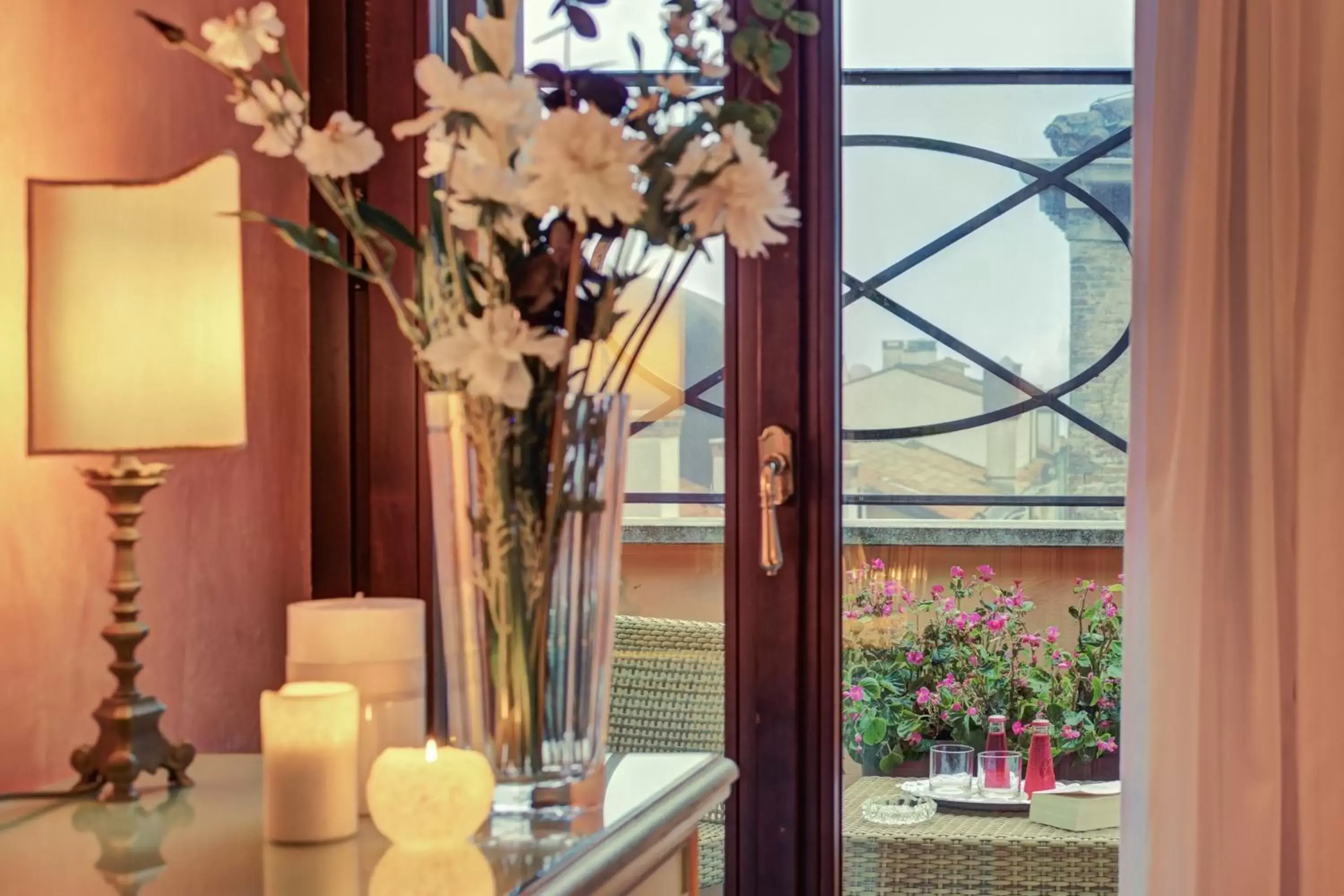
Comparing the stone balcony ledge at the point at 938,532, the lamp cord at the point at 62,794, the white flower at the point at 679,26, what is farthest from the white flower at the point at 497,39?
Answer: the stone balcony ledge at the point at 938,532

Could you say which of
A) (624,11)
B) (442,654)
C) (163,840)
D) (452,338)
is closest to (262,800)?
(163,840)

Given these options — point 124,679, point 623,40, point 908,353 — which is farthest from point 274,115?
point 908,353

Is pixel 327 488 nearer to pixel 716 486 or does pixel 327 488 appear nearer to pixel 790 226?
pixel 716 486

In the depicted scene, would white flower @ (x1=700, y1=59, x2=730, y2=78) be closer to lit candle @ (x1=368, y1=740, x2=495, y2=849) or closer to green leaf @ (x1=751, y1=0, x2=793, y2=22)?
green leaf @ (x1=751, y1=0, x2=793, y2=22)

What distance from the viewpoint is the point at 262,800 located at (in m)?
1.40

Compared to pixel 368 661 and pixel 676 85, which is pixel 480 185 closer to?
pixel 676 85

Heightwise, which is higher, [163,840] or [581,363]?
[581,363]

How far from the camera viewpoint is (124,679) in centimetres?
145

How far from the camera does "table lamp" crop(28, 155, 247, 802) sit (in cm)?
133

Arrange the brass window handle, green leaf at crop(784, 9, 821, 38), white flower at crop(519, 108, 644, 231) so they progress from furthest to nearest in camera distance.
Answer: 1. the brass window handle
2. green leaf at crop(784, 9, 821, 38)
3. white flower at crop(519, 108, 644, 231)

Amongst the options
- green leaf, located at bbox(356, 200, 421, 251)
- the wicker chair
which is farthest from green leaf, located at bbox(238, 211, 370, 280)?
the wicker chair

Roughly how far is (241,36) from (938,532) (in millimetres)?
1211

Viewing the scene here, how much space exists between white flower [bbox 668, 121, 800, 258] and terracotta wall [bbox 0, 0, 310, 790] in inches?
21.2

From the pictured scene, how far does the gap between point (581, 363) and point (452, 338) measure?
971mm
